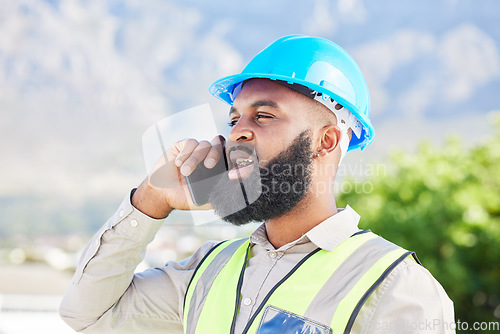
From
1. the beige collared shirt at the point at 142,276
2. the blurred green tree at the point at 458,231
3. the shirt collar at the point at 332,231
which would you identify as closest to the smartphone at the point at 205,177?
the beige collared shirt at the point at 142,276

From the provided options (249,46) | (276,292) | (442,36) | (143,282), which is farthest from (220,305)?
(249,46)

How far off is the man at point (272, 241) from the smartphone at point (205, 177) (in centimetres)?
3

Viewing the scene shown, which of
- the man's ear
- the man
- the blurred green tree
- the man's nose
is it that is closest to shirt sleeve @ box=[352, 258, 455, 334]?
the man

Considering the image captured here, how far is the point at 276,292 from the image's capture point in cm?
193

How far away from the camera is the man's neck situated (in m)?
2.19

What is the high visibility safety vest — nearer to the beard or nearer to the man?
the man

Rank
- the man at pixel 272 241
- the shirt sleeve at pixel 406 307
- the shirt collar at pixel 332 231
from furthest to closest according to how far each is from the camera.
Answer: the shirt collar at pixel 332 231 → the man at pixel 272 241 → the shirt sleeve at pixel 406 307

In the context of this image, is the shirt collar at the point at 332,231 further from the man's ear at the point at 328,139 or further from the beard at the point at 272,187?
the man's ear at the point at 328,139

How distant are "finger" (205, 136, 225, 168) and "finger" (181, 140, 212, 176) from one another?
0.02 metres

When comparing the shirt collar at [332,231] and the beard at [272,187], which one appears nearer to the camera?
the shirt collar at [332,231]

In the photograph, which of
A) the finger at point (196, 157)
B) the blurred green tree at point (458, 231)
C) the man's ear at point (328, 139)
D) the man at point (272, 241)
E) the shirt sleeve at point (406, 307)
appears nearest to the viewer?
the shirt sleeve at point (406, 307)

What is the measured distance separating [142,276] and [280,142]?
93 cm

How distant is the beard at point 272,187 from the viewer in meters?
2.14

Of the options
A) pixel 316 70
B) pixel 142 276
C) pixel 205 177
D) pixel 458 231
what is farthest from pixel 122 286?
pixel 458 231
